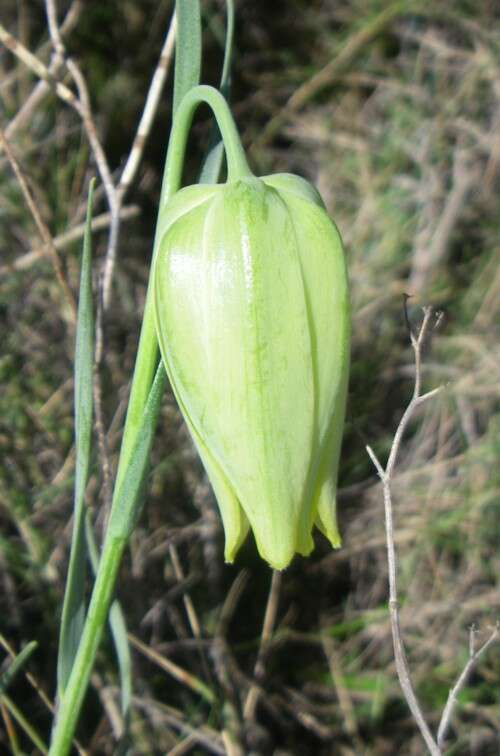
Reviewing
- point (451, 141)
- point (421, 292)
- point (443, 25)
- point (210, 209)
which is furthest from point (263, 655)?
point (443, 25)

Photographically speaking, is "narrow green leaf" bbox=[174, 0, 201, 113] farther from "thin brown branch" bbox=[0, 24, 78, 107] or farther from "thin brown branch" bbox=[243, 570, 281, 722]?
"thin brown branch" bbox=[243, 570, 281, 722]

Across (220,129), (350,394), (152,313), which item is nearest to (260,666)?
(350,394)

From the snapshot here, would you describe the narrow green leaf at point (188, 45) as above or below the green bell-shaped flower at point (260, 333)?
above

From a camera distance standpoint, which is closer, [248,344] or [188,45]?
[248,344]

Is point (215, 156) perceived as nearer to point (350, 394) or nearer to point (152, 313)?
point (152, 313)

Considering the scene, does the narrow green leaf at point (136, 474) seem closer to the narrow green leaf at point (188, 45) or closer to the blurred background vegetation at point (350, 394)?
the narrow green leaf at point (188, 45)

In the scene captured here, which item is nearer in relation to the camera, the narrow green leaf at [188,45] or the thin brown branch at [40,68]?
the narrow green leaf at [188,45]

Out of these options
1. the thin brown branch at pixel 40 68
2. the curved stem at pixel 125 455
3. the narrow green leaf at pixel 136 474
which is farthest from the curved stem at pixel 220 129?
the thin brown branch at pixel 40 68
